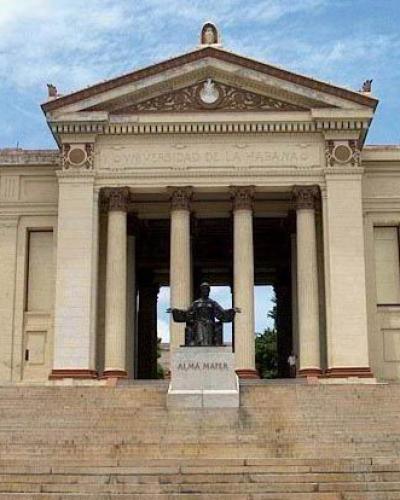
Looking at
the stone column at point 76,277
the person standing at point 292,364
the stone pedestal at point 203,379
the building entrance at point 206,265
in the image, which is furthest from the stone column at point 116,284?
the stone pedestal at point 203,379

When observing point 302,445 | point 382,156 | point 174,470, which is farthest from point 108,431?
point 382,156

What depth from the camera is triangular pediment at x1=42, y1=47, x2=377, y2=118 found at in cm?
4097

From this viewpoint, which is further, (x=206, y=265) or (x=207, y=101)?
(x=206, y=265)

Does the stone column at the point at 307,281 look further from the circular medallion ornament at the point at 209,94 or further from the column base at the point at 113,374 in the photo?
Answer: the column base at the point at 113,374

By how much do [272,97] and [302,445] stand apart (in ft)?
63.8

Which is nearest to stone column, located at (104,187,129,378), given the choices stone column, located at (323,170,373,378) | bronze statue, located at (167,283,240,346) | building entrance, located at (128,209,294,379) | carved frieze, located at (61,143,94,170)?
carved frieze, located at (61,143,94,170)

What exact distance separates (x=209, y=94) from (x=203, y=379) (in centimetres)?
1587

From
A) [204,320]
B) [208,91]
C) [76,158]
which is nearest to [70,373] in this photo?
[76,158]

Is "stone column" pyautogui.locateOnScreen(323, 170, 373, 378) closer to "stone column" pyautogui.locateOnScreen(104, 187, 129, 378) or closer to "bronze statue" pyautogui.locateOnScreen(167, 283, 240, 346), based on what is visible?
"stone column" pyautogui.locateOnScreen(104, 187, 129, 378)

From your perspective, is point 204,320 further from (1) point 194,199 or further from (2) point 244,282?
(1) point 194,199

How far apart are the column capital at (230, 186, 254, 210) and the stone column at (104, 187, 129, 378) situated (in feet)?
15.0

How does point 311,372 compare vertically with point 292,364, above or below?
below

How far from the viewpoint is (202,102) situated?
1629 inches

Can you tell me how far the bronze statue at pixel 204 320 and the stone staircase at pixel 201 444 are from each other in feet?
6.88
